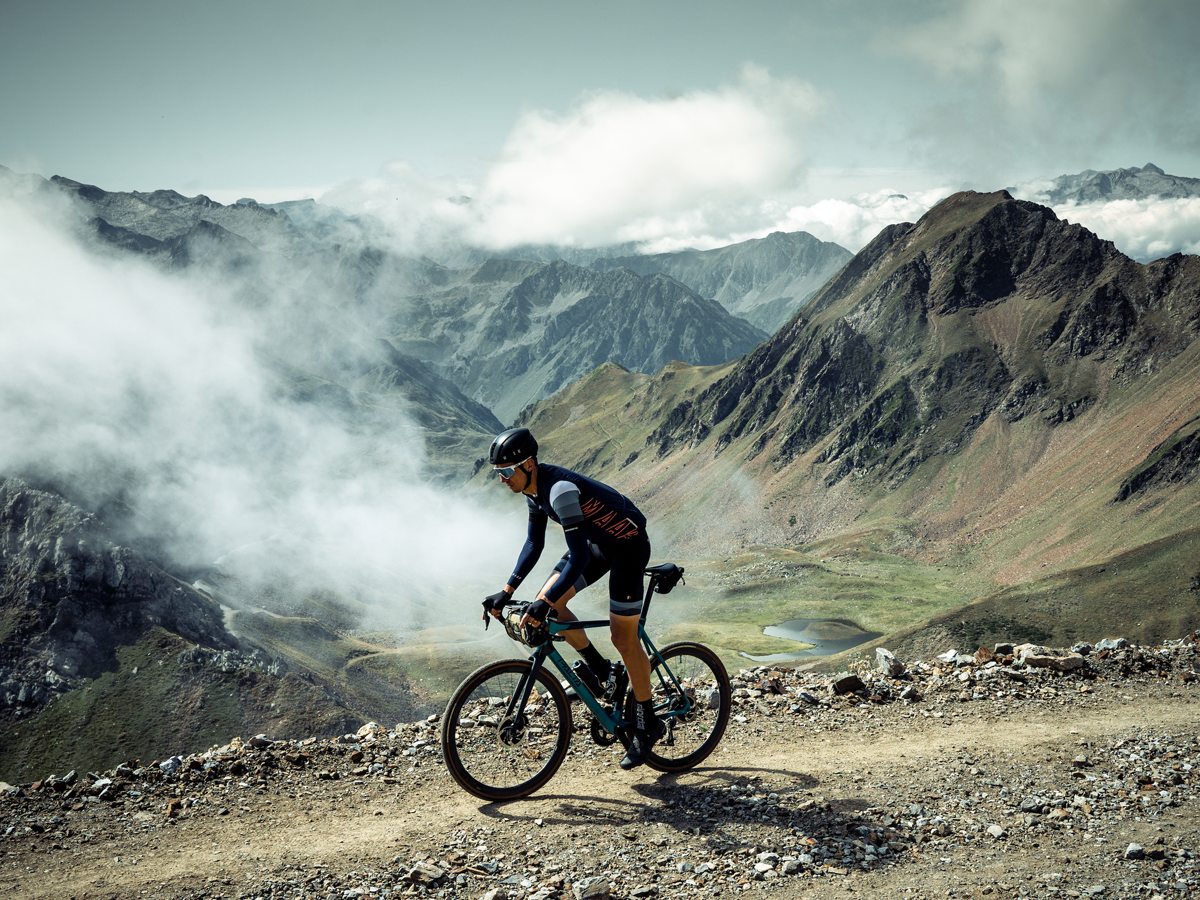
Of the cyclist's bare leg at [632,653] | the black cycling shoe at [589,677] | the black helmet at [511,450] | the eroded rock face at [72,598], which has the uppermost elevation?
the black helmet at [511,450]

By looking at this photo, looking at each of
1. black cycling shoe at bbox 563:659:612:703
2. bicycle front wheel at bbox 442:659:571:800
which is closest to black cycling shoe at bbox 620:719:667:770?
black cycling shoe at bbox 563:659:612:703

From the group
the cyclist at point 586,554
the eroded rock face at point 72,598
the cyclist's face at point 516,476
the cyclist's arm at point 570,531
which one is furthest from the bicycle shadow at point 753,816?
the eroded rock face at point 72,598

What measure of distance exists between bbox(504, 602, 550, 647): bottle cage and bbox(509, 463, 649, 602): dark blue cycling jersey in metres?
0.39

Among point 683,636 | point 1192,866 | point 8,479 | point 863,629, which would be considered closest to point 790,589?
point 863,629

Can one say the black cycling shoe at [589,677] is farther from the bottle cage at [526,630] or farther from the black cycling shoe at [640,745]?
the bottle cage at [526,630]

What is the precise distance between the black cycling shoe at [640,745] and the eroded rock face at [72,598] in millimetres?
160434

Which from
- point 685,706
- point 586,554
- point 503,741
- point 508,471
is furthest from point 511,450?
point 685,706

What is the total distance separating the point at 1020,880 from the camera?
800cm

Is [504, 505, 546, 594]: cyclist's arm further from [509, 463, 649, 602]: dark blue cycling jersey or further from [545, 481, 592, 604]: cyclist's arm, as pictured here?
[545, 481, 592, 604]: cyclist's arm

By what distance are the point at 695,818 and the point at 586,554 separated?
3.80 meters

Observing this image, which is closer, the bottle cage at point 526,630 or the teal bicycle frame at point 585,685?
the bottle cage at point 526,630

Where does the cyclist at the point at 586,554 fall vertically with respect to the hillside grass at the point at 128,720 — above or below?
above

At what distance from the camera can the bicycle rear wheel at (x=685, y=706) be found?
37.0ft

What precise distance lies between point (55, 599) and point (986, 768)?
185 m
